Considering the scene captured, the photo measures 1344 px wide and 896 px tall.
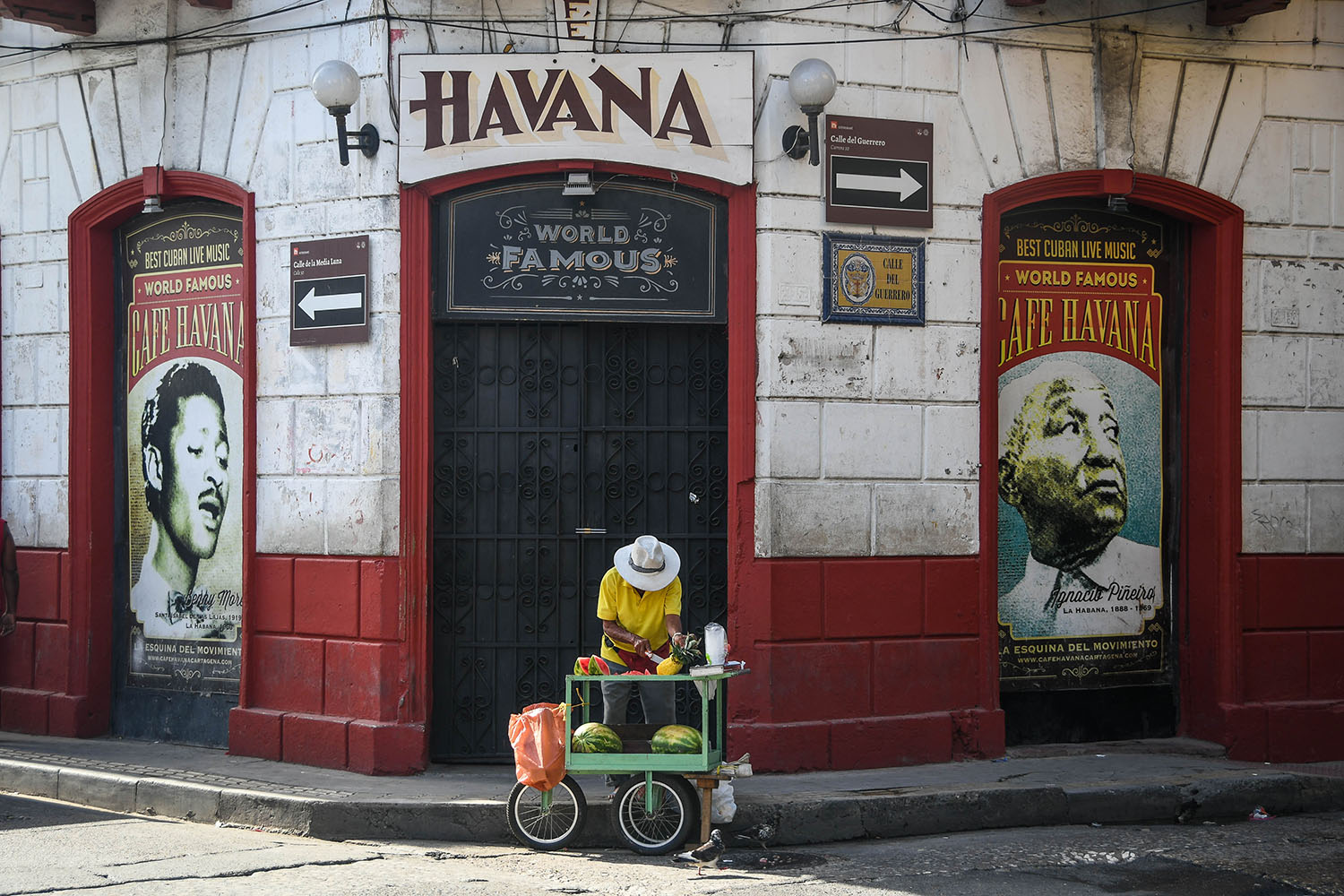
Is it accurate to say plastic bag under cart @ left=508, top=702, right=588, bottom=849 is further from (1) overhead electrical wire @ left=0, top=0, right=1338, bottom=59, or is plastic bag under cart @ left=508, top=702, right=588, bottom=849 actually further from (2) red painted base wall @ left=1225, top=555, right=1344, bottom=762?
(2) red painted base wall @ left=1225, top=555, right=1344, bottom=762

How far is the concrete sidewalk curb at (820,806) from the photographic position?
25.0 feet

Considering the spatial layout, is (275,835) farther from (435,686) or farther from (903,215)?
(903,215)

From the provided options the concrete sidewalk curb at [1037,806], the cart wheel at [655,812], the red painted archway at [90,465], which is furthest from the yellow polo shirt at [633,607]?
the red painted archway at [90,465]

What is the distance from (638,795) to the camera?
727 centimetres

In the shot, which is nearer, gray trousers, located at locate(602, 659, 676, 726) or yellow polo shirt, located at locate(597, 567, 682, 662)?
gray trousers, located at locate(602, 659, 676, 726)

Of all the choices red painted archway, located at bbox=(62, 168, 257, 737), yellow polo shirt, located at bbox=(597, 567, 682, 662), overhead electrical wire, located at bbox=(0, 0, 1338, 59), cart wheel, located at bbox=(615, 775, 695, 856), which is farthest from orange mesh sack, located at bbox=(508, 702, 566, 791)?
red painted archway, located at bbox=(62, 168, 257, 737)

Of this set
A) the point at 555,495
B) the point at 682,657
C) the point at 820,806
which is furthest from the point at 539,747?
the point at 555,495

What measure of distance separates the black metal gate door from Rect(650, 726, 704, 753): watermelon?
6.14 feet

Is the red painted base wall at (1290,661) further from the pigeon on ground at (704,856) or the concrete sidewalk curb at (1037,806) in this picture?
the pigeon on ground at (704,856)

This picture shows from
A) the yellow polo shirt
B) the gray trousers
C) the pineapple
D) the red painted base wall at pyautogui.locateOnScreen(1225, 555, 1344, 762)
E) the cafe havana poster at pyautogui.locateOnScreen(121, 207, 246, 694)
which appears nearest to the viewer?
the pineapple

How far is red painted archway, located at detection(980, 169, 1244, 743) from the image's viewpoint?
9250mm

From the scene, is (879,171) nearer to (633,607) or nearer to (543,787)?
(633,607)

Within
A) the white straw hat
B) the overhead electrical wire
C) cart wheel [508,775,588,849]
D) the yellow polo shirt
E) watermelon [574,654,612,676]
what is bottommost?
cart wheel [508,775,588,849]

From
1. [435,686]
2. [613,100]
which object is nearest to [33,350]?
[435,686]
